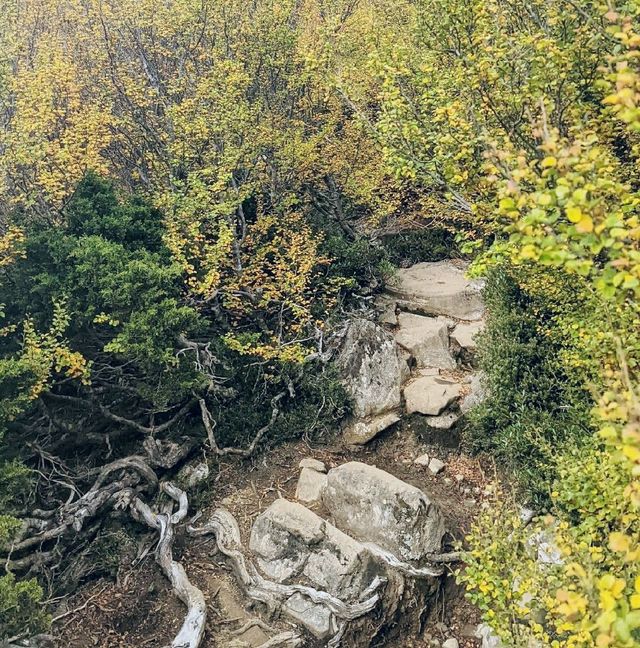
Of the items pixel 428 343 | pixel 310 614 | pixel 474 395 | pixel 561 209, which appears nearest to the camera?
pixel 561 209

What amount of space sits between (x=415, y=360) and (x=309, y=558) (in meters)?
9.00

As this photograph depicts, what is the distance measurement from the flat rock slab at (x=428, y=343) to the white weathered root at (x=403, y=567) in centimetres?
790

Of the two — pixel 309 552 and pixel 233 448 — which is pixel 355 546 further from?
pixel 233 448

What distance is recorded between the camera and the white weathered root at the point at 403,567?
561 inches

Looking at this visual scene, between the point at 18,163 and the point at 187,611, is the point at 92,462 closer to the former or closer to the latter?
the point at 187,611

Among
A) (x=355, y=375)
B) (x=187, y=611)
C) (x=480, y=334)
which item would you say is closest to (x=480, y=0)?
(x=480, y=334)

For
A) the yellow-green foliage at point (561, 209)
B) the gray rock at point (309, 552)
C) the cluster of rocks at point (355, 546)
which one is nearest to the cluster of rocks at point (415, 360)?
the cluster of rocks at point (355, 546)

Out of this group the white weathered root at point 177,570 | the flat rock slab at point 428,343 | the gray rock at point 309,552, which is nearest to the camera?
the white weathered root at point 177,570

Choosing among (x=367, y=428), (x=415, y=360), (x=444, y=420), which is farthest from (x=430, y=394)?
(x=367, y=428)

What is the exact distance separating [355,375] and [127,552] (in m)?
9.26

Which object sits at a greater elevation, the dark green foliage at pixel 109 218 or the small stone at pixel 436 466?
the dark green foliage at pixel 109 218

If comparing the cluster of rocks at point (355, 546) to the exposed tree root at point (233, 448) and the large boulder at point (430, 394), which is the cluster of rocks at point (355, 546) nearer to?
the exposed tree root at point (233, 448)

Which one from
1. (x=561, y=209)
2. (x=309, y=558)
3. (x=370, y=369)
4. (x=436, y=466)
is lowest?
(x=436, y=466)

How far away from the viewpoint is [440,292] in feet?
77.9
